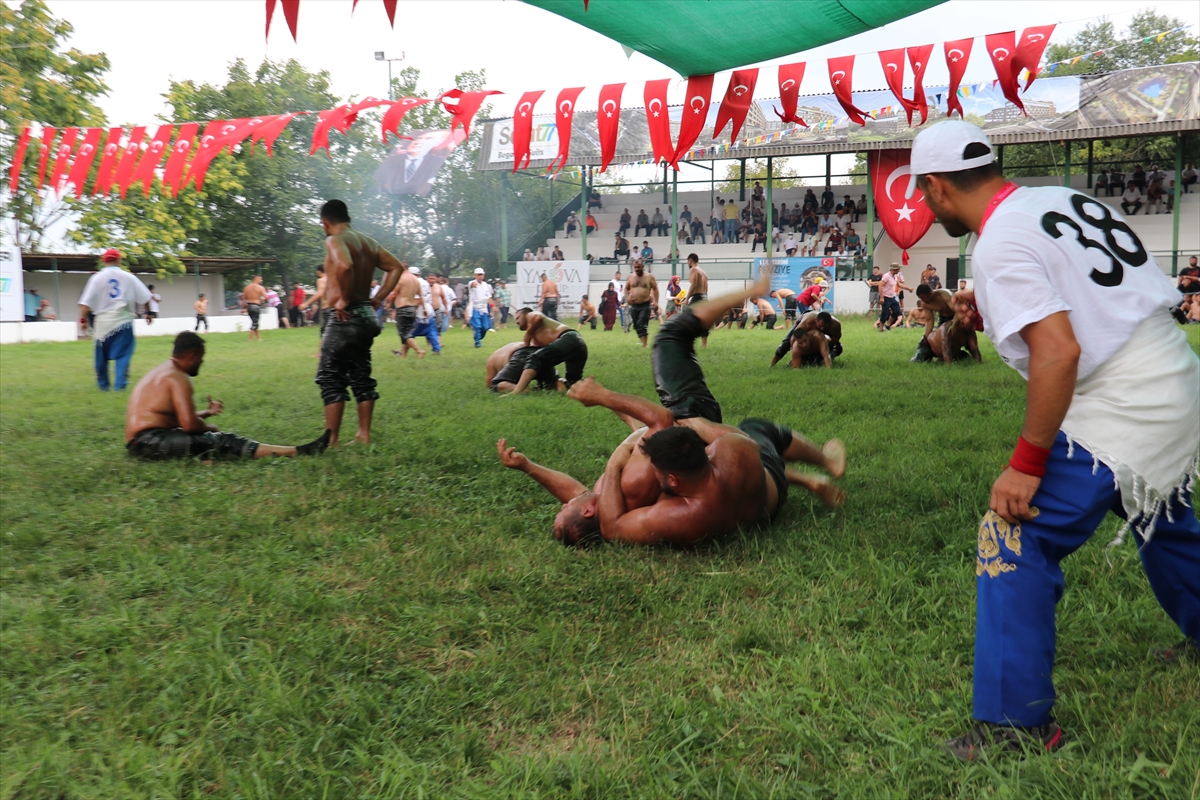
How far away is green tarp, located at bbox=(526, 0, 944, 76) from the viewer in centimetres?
651

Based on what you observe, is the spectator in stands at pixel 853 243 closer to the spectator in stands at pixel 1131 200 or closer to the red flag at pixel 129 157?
the spectator in stands at pixel 1131 200

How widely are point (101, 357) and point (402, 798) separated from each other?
10.3m

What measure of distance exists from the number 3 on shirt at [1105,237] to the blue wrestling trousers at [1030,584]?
42 cm

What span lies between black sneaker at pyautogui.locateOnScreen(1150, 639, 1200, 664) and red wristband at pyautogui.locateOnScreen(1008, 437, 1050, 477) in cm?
109

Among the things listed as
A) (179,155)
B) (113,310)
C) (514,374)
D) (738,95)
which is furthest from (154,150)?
(738,95)

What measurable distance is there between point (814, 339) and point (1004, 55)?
3.98 metres

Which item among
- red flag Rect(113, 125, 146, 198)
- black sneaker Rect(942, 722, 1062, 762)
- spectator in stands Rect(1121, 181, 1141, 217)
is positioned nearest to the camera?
black sneaker Rect(942, 722, 1062, 762)

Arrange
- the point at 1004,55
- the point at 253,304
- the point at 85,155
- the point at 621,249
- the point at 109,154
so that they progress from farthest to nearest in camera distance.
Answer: the point at 621,249 → the point at 253,304 → the point at 109,154 → the point at 85,155 → the point at 1004,55

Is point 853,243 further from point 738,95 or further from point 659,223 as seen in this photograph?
point 738,95

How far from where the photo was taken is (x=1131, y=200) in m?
27.8

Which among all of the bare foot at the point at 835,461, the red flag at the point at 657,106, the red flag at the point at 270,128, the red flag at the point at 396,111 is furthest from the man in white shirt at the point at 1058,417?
the red flag at the point at 270,128

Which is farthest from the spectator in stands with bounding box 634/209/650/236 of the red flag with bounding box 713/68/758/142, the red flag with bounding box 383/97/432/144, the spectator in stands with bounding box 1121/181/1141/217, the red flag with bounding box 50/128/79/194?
the red flag with bounding box 713/68/758/142

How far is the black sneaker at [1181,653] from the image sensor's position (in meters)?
2.63

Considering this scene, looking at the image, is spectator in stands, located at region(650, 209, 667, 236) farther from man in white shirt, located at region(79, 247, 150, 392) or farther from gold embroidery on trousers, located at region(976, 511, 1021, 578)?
gold embroidery on trousers, located at region(976, 511, 1021, 578)
